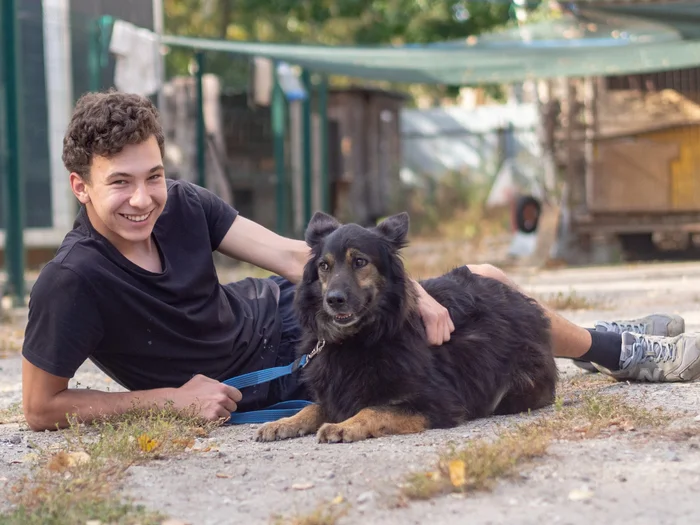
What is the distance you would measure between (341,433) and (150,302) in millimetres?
959

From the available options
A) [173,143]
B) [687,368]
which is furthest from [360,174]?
[687,368]

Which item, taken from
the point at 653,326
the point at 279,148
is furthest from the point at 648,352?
the point at 279,148

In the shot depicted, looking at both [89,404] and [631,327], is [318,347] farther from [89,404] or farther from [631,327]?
[631,327]

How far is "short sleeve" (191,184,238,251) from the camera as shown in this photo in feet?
14.5

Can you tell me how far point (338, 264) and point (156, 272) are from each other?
761mm

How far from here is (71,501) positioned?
9.71 feet

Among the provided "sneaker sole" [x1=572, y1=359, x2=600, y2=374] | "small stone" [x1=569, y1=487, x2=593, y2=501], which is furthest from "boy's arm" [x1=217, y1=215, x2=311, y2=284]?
"small stone" [x1=569, y1=487, x2=593, y2=501]

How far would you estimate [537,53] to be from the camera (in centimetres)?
1061

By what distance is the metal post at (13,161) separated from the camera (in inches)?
356

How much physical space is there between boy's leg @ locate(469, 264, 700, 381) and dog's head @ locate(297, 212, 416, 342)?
66cm

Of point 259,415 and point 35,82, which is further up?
point 35,82

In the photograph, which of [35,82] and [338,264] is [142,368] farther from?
[35,82]

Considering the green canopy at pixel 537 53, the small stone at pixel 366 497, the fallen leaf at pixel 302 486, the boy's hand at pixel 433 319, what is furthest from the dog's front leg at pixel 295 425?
the green canopy at pixel 537 53

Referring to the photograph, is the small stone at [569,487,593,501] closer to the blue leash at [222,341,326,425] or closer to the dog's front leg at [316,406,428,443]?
the dog's front leg at [316,406,428,443]
